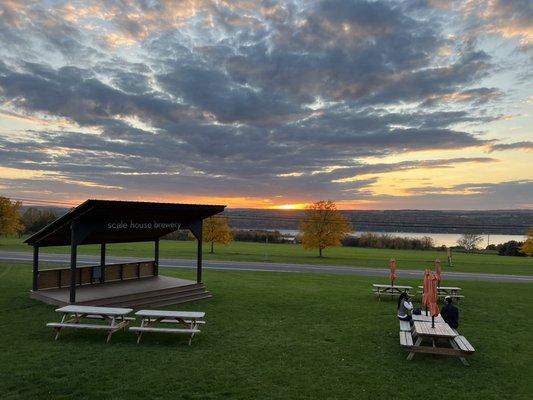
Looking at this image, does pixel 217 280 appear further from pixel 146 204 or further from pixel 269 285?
pixel 146 204

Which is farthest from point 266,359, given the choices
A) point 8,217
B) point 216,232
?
point 8,217

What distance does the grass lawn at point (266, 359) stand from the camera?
849 cm

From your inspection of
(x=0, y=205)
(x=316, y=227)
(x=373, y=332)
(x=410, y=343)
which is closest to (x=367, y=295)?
(x=373, y=332)

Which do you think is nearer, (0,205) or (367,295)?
(367,295)

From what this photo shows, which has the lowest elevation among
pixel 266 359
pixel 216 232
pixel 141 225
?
pixel 266 359

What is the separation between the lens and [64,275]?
18.9m

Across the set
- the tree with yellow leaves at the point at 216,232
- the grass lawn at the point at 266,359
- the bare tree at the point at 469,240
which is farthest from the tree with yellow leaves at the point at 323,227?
the bare tree at the point at 469,240

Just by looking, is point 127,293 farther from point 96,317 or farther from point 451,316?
point 451,316

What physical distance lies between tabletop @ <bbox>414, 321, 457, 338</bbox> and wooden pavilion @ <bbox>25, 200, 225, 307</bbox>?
10.0m

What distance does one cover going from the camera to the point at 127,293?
1741 cm

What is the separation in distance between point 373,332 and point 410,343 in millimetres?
2555

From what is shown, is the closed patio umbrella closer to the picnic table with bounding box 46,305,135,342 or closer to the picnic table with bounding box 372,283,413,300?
the picnic table with bounding box 46,305,135,342

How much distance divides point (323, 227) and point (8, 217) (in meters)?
36.6

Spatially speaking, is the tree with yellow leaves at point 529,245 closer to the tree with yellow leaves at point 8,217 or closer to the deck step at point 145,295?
the deck step at point 145,295
